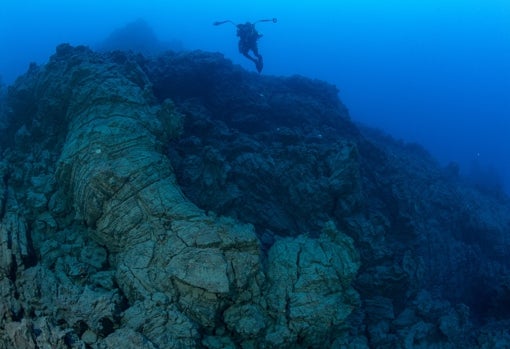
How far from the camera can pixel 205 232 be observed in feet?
29.9

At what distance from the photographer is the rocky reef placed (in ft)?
27.2

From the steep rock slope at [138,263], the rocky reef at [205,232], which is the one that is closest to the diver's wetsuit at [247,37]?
the rocky reef at [205,232]

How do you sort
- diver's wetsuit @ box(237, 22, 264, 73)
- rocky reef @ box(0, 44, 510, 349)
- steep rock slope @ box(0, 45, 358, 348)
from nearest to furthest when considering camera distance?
steep rock slope @ box(0, 45, 358, 348) → rocky reef @ box(0, 44, 510, 349) → diver's wetsuit @ box(237, 22, 264, 73)

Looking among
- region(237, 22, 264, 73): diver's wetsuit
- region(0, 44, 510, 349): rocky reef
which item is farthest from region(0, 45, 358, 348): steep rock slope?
region(237, 22, 264, 73): diver's wetsuit

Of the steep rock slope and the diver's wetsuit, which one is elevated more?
the diver's wetsuit

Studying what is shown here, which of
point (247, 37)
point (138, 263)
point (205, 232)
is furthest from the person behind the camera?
point (247, 37)

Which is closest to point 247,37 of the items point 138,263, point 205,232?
point 205,232

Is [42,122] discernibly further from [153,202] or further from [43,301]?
[43,301]

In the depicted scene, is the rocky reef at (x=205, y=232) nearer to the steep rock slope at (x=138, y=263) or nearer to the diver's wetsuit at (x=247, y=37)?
the steep rock slope at (x=138, y=263)

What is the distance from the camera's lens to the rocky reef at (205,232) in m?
8.30

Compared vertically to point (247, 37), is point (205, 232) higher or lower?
lower

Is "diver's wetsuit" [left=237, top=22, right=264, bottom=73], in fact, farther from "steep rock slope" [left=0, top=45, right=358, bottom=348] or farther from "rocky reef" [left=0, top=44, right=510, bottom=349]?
"steep rock slope" [left=0, top=45, right=358, bottom=348]

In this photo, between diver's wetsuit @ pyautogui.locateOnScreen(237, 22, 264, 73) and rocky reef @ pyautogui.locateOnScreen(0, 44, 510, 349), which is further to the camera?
diver's wetsuit @ pyautogui.locateOnScreen(237, 22, 264, 73)

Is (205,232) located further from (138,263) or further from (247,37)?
(247,37)
